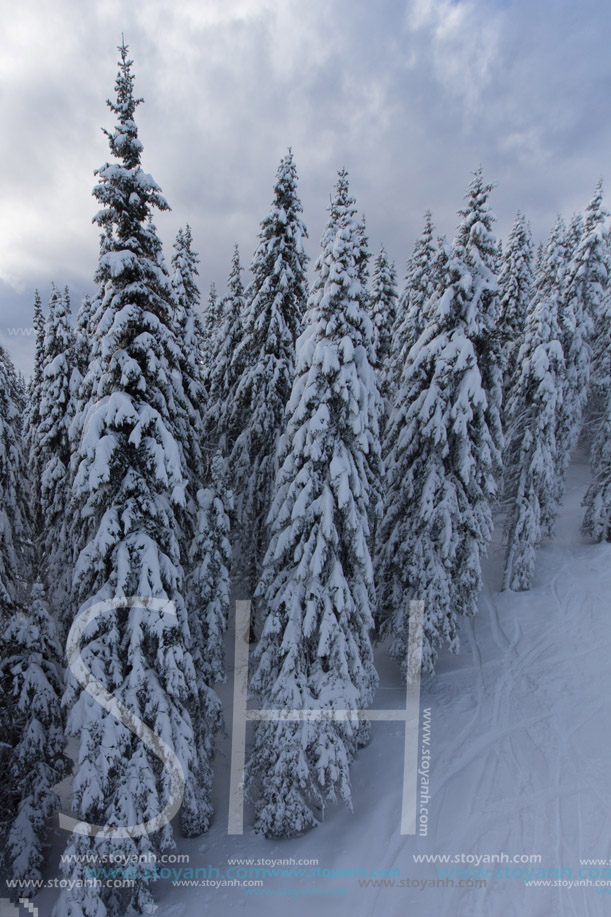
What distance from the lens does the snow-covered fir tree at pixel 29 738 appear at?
448 inches

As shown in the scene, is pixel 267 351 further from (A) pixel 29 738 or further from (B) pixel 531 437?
(A) pixel 29 738

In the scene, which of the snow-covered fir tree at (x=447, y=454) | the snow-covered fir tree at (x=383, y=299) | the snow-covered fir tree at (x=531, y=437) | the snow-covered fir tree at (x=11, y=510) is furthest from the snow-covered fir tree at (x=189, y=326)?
the snow-covered fir tree at (x=531, y=437)

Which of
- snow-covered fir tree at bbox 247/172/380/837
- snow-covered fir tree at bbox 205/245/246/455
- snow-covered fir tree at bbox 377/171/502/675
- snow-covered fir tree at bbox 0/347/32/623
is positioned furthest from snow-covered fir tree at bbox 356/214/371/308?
snow-covered fir tree at bbox 0/347/32/623

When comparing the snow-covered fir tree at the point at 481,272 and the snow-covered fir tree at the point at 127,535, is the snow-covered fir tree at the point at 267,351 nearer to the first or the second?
the snow-covered fir tree at the point at 481,272

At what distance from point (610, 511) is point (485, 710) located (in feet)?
48.5

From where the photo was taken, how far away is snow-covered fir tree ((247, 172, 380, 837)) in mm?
11188

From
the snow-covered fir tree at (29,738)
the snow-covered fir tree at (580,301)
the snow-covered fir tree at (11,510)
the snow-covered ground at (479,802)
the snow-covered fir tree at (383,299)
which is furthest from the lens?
the snow-covered fir tree at (383,299)

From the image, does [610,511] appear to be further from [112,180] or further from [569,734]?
[112,180]

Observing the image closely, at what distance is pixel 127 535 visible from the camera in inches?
388

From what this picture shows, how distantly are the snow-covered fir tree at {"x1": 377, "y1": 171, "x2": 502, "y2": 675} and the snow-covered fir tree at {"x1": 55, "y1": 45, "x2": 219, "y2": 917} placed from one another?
8247 mm

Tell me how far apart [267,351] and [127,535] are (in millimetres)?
9512

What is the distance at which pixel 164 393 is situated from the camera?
1045cm

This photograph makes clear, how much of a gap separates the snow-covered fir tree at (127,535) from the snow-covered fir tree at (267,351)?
664 centimetres

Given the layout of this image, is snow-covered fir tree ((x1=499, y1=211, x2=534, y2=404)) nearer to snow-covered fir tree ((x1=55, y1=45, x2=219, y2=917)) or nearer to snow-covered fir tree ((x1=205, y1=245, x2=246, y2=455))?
snow-covered fir tree ((x1=205, y1=245, x2=246, y2=455))
